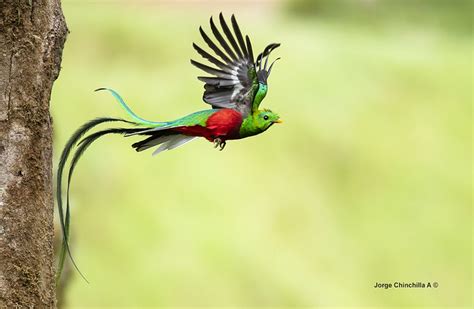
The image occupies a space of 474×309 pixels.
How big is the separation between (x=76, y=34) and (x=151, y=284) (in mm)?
2970

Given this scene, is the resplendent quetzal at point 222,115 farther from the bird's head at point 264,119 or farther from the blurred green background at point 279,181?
the blurred green background at point 279,181

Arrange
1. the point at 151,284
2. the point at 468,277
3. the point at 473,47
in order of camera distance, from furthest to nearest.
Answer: the point at 473,47 < the point at 468,277 < the point at 151,284

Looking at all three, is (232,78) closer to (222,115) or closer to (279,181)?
(222,115)

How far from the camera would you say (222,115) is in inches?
86.1

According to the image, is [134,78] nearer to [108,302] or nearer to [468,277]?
[108,302]

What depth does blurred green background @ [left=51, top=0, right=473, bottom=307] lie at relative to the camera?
22.0 feet

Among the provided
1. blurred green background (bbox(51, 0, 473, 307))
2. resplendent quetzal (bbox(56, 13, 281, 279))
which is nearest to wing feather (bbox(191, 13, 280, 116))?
resplendent quetzal (bbox(56, 13, 281, 279))

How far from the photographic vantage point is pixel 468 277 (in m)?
7.70

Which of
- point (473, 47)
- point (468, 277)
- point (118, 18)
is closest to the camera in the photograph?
point (468, 277)

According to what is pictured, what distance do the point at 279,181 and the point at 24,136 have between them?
5.17 metres

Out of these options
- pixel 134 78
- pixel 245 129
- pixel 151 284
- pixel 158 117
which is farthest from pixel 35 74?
pixel 134 78

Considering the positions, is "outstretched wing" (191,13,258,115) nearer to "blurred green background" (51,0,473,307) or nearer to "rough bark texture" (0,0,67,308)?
"rough bark texture" (0,0,67,308)

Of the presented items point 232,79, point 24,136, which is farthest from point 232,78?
point 24,136

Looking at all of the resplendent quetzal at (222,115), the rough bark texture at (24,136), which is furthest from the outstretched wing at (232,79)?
the rough bark texture at (24,136)
